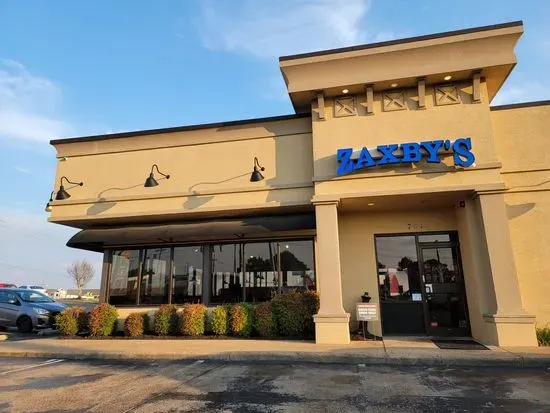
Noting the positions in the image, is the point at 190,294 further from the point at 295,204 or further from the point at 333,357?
the point at 333,357

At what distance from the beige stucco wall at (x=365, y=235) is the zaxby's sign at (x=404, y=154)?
229 cm

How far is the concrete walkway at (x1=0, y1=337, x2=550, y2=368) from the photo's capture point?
817 centimetres

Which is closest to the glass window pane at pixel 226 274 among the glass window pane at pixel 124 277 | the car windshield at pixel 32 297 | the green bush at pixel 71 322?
the glass window pane at pixel 124 277

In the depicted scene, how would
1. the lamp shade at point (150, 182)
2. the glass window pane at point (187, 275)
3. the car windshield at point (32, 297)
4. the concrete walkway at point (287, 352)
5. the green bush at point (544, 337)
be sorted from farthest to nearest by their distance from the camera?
the car windshield at point (32, 297)
the glass window pane at point (187, 275)
the lamp shade at point (150, 182)
the green bush at point (544, 337)
the concrete walkway at point (287, 352)

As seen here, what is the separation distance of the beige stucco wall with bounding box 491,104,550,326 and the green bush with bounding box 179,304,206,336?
9397mm

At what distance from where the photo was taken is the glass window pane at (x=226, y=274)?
13.3m

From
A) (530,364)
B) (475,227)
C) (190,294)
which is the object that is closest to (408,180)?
(475,227)

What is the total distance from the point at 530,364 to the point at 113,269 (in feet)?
43.3

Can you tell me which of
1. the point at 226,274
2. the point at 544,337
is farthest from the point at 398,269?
the point at 226,274

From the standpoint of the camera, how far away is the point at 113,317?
12758 mm

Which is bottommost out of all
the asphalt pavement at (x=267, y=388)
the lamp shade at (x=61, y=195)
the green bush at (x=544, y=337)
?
the asphalt pavement at (x=267, y=388)

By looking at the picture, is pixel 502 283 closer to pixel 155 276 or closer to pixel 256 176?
pixel 256 176

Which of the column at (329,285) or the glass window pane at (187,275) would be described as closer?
the column at (329,285)

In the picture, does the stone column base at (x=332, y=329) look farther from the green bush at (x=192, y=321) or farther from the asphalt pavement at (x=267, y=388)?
the green bush at (x=192, y=321)
